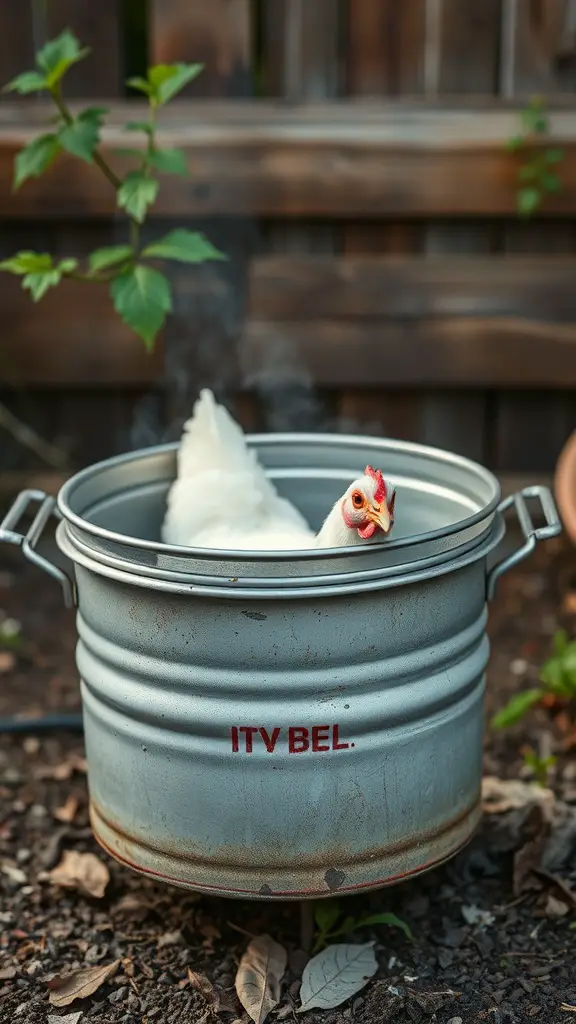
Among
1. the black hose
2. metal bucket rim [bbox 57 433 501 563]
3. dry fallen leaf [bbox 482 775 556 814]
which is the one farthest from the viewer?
the black hose

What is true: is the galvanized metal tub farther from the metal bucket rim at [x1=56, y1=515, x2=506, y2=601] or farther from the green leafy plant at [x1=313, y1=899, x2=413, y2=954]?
the green leafy plant at [x1=313, y1=899, x2=413, y2=954]

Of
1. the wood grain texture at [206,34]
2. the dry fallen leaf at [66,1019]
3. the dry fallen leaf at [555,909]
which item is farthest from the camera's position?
the wood grain texture at [206,34]

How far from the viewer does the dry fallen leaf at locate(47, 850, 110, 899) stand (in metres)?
2.24

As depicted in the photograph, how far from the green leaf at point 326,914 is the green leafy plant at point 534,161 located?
233cm

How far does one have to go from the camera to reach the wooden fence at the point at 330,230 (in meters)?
3.52

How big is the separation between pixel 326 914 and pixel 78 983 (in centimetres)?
48

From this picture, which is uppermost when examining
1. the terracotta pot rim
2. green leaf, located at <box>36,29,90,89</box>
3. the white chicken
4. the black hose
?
green leaf, located at <box>36,29,90,89</box>

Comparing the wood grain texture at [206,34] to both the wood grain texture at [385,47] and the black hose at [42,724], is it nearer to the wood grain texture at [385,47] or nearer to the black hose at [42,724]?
the wood grain texture at [385,47]

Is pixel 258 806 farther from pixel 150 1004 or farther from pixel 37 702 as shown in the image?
pixel 37 702

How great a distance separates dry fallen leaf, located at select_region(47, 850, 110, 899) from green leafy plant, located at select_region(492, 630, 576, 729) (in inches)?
41.5

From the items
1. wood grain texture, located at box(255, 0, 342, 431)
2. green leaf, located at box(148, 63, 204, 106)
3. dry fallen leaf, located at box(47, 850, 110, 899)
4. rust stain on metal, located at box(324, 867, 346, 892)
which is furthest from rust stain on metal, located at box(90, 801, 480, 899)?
wood grain texture, located at box(255, 0, 342, 431)

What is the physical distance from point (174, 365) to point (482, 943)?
228cm

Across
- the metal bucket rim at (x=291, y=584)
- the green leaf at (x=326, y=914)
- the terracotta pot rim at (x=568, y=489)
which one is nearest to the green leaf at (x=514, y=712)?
the terracotta pot rim at (x=568, y=489)

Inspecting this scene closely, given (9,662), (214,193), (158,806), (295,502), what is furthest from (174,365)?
(158,806)
